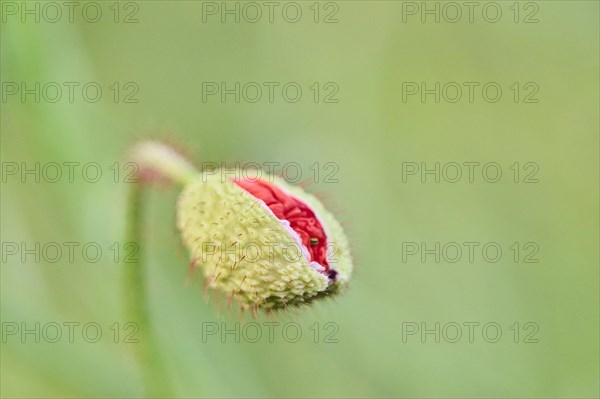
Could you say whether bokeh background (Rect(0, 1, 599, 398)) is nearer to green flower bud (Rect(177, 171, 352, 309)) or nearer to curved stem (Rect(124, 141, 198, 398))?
curved stem (Rect(124, 141, 198, 398))

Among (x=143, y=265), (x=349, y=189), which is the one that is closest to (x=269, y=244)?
(x=143, y=265)

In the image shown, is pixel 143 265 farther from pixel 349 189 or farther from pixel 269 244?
pixel 349 189

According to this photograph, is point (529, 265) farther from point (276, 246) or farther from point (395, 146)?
point (276, 246)

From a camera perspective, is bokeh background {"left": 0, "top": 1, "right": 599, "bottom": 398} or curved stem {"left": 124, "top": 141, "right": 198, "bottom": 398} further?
bokeh background {"left": 0, "top": 1, "right": 599, "bottom": 398}

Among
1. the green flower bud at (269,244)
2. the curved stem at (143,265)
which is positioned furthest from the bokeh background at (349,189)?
the green flower bud at (269,244)

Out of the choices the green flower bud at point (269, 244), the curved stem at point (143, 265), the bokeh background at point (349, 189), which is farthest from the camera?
the bokeh background at point (349, 189)

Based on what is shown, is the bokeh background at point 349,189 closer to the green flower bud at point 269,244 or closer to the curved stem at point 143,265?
the curved stem at point 143,265

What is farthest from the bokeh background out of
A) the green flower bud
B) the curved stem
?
the green flower bud
